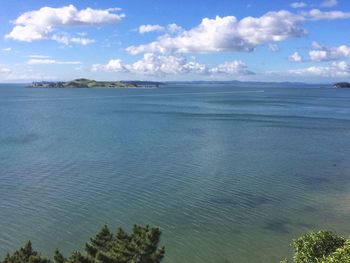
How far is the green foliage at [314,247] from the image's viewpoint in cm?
2456

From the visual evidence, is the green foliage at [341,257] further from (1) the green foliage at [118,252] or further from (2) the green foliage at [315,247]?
(1) the green foliage at [118,252]

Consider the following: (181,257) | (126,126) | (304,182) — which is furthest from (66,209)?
(126,126)

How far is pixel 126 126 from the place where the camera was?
366 ft

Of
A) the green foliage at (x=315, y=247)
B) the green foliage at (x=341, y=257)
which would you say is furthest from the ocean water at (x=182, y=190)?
the green foliage at (x=341, y=257)

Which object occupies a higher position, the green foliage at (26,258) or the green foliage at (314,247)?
the green foliage at (26,258)

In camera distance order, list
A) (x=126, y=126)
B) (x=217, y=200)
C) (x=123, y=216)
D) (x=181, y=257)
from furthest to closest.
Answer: (x=126, y=126) < (x=217, y=200) < (x=123, y=216) < (x=181, y=257)

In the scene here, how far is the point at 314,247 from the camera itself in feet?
81.5

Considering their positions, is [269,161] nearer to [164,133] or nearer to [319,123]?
[164,133]

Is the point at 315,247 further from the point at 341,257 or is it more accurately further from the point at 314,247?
the point at 341,257

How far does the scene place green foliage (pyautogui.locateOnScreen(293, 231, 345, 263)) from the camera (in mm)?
24562

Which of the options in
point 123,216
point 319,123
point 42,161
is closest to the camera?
point 123,216

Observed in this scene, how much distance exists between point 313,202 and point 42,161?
39.7m

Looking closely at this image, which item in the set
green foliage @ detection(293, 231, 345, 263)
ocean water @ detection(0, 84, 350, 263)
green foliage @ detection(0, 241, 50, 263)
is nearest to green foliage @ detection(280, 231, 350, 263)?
green foliage @ detection(293, 231, 345, 263)

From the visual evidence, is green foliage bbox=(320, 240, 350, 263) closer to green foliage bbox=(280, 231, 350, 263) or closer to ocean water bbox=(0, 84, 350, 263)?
green foliage bbox=(280, 231, 350, 263)
